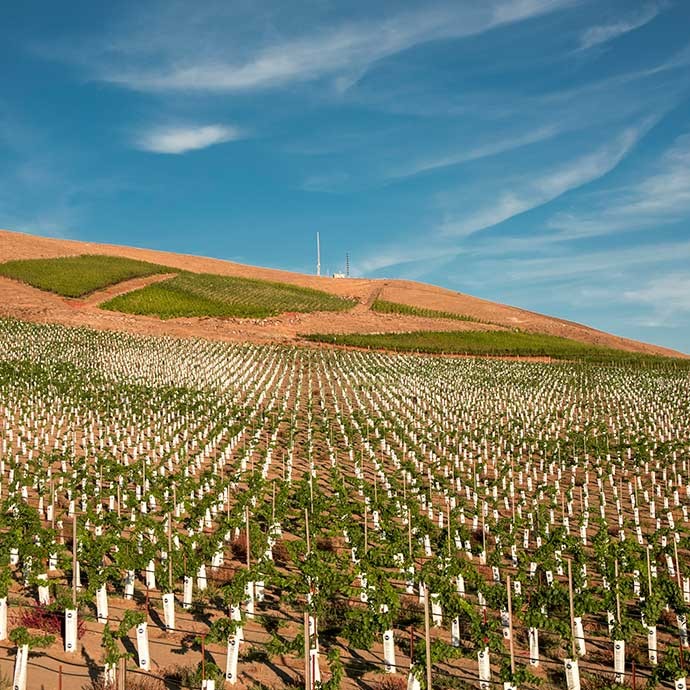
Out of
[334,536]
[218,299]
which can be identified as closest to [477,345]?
[218,299]

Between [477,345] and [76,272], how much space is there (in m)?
55.8

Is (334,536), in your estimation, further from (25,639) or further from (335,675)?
(25,639)

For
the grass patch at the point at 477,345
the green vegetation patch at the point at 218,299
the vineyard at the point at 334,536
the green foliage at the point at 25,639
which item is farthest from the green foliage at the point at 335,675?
the green vegetation patch at the point at 218,299

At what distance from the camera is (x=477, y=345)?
66.6 metres

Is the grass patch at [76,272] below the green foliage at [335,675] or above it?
above

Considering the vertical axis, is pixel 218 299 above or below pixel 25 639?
above

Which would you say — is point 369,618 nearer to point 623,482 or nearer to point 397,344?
point 623,482

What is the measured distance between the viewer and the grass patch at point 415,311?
8625cm

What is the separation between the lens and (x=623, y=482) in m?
22.4

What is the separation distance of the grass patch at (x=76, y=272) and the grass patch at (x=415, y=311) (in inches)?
1412

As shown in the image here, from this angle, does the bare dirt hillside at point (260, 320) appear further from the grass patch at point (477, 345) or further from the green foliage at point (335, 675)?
the green foliage at point (335, 675)

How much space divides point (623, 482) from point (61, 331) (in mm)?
45367

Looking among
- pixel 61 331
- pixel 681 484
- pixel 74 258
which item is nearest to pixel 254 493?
pixel 681 484

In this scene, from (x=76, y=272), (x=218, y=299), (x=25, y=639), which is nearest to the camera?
(x=25, y=639)
